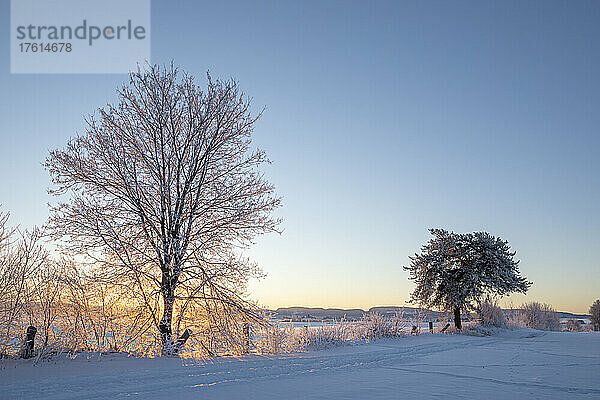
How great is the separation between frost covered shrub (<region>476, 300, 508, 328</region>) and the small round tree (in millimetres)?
24290

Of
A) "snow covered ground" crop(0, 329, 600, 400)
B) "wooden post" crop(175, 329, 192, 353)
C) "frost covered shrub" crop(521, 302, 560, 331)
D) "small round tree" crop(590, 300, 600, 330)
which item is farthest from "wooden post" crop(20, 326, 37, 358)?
"small round tree" crop(590, 300, 600, 330)

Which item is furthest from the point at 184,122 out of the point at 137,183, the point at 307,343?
the point at 307,343

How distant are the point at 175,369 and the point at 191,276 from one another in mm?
3779

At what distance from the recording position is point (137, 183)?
47.0 feet

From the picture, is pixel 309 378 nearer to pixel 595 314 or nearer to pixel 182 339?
pixel 182 339

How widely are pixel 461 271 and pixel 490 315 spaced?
162 inches

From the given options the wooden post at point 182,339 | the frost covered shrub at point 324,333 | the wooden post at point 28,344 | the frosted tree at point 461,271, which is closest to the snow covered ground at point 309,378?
the wooden post at point 28,344

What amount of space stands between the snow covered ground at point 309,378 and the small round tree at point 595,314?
4063 cm

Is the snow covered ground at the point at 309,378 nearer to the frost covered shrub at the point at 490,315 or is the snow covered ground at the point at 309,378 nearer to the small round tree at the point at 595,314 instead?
the frost covered shrub at the point at 490,315

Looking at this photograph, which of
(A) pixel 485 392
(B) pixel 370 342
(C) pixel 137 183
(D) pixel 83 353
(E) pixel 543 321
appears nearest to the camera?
(A) pixel 485 392

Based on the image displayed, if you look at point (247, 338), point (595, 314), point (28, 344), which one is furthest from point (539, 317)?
point (28, 344)

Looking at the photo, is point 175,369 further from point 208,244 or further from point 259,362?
point 208,244

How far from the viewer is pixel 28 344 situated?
497 inches

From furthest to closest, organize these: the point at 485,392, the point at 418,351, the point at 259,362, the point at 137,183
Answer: the point at 418,351, the point at 137,183, the point at 259,362, the point at 485,392
